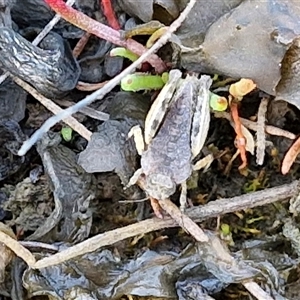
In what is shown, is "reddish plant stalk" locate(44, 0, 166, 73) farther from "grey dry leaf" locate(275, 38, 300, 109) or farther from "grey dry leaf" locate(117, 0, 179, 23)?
"grey dry leaf" locate(275, 38, 300, 109)

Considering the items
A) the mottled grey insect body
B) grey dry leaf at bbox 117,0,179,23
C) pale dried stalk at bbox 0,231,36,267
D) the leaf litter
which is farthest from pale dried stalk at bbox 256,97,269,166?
pale dried stalk at bbox 0,231,36,267

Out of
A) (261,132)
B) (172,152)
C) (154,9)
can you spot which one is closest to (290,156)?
(261,132)

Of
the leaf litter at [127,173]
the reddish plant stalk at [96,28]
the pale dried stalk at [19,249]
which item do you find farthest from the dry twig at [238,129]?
the pale dried stalk at [19,249]

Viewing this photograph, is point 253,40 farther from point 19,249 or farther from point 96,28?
point 19,249

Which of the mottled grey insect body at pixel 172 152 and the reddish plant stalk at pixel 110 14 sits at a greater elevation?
the reddish plant stalk at pixel 110 14

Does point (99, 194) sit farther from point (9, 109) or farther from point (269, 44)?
point (269, 44)

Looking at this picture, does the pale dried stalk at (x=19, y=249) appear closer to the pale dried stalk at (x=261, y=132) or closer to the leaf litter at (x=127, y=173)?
the leaf litter at (x=127, y=173)
